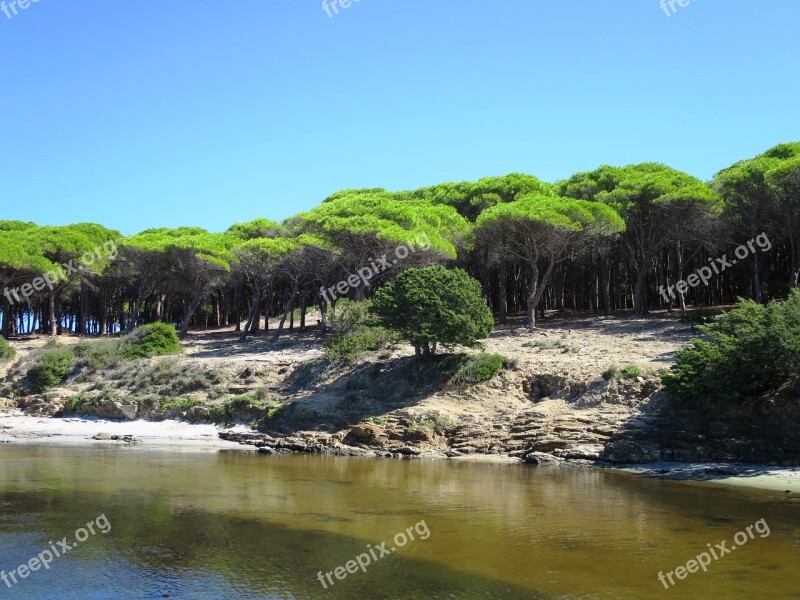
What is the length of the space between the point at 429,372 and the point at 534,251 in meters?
12.6

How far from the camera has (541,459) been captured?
2525cm

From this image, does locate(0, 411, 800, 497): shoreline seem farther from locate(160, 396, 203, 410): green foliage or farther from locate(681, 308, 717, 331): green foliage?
locate(681, 308, 717, 331): green foliage

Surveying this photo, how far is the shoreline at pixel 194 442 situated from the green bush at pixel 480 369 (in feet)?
16.8

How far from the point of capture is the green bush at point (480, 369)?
31.1 meters

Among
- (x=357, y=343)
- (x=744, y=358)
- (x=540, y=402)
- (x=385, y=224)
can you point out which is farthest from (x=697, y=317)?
(x=385, y=224)

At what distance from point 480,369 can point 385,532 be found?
17121mm

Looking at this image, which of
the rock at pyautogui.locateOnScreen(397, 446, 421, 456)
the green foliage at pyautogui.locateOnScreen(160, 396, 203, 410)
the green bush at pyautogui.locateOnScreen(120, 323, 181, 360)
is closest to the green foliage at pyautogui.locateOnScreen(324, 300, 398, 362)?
the green foliage at pyautogui.locateOnScreen(160, 396, 203, 410)

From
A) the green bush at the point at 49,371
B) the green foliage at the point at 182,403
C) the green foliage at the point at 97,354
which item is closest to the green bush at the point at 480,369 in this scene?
the green foliage at the point at 182,403

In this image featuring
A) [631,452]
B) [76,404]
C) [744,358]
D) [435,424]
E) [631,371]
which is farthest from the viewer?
[76,404]

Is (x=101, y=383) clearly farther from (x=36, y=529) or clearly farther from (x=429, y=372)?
(x=36, y=529)

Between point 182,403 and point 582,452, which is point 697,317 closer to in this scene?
point 582,452

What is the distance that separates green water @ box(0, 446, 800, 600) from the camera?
11227 millimetres

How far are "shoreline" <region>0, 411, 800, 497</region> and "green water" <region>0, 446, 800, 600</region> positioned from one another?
1521 mm

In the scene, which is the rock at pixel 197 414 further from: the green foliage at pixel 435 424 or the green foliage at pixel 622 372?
the green foliage at pixel 622 372
